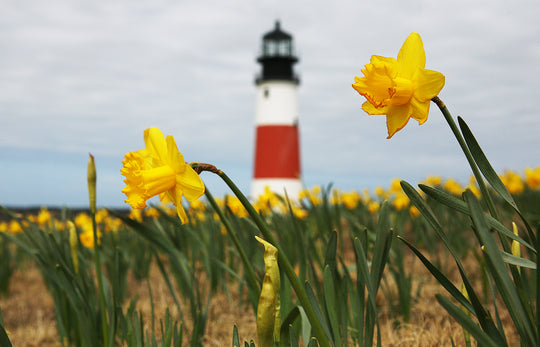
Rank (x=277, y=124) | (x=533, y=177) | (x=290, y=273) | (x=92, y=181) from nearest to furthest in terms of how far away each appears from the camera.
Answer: (x=290, y=273)
(x=92, y=181)
(x=533, y=177)
(x=277, y=124)

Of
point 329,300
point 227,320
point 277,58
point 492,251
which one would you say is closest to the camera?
point 492,251

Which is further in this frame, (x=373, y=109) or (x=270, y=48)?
(x=270, y=48)

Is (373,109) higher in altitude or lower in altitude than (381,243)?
higher

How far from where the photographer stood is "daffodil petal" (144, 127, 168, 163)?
1084mm

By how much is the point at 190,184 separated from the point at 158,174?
0.26ft

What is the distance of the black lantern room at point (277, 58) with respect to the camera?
58.2 ft

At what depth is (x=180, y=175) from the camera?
1.07 metres

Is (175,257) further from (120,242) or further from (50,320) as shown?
(120,242)

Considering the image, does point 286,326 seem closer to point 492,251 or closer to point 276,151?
point 492,251

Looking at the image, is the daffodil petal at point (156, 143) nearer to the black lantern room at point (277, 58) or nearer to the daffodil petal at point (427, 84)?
the daffodil petal at point (427, 84)

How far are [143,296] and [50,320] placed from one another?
2.15 ft

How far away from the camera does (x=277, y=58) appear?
1800cm

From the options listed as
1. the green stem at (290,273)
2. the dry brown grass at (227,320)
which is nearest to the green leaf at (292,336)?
the green stem at (290,273)

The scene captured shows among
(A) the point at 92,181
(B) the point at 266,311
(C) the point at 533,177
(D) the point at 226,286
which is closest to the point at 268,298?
(B) the point at 266,311
